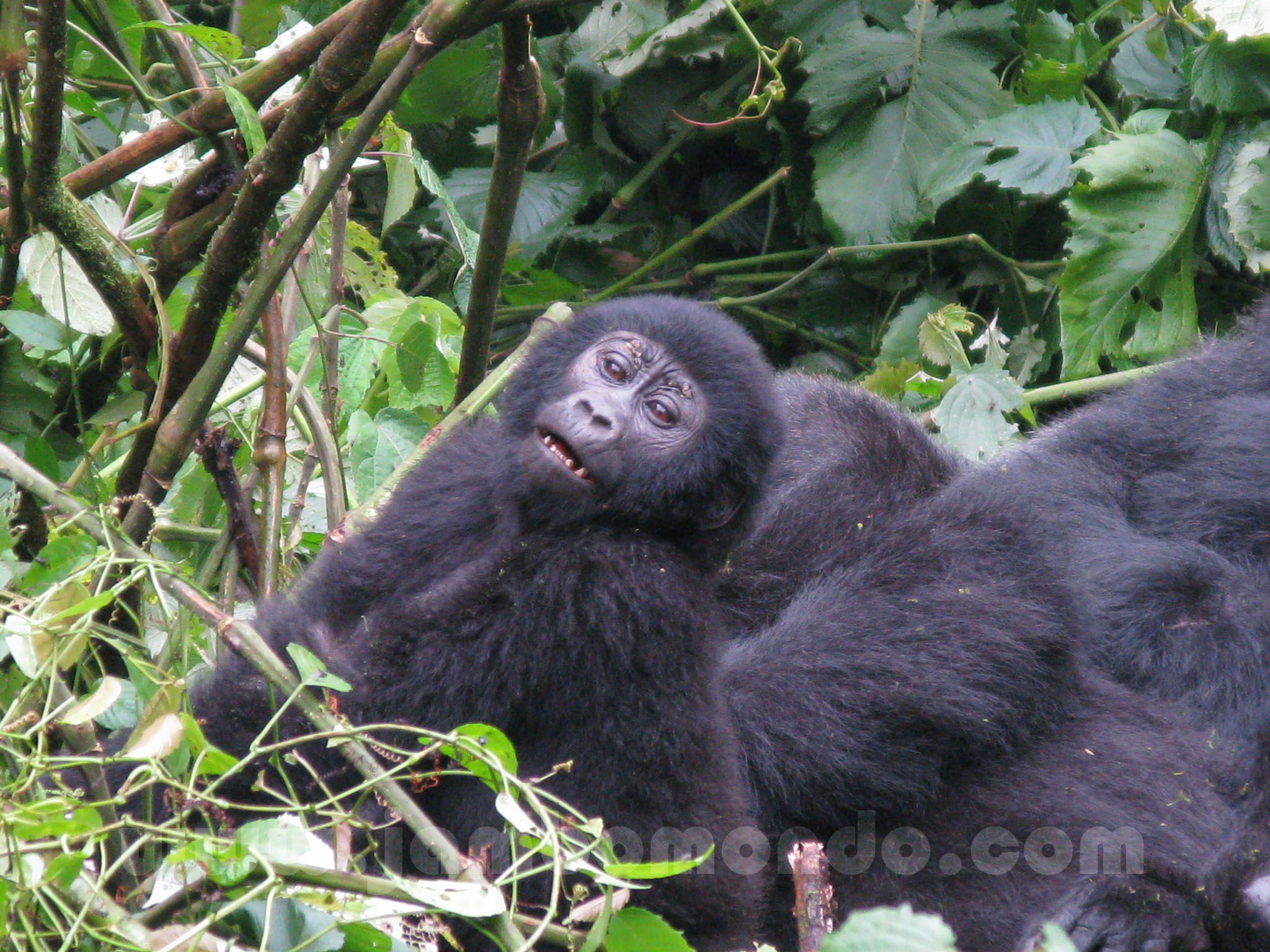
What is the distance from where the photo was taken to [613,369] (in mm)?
2088

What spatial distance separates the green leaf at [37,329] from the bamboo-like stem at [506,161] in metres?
0.64

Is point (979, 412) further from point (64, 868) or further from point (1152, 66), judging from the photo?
point (64, 868)

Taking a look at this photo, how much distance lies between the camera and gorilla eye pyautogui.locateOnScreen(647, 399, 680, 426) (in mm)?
2031

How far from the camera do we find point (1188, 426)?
265 centimetres

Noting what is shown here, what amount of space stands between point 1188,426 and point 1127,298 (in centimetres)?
74

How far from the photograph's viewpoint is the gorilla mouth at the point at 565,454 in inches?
76.9

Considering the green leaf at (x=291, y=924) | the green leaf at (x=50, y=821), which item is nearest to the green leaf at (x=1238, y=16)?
the green leaf at (x=291, y=924)

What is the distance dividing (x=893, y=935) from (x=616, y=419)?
1034 mm

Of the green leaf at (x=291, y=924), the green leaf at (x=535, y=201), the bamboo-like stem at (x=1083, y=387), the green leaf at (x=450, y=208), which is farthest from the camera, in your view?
the green leaf at (x=535, y=201)

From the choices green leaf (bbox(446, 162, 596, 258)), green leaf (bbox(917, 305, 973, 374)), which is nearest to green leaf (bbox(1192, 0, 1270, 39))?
green leaf (bbox(917, 305, 973, 374))

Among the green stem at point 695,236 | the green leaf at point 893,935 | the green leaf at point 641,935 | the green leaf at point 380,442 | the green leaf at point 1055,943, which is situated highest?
the green leaf at point 1055,943

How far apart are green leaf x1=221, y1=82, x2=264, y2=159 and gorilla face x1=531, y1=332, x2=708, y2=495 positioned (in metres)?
0.53

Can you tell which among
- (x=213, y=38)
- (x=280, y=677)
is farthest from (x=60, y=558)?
(x=213, y=38)

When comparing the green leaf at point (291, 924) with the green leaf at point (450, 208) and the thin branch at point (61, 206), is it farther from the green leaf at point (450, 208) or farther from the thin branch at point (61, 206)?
the green leaf at point (450, 208)
